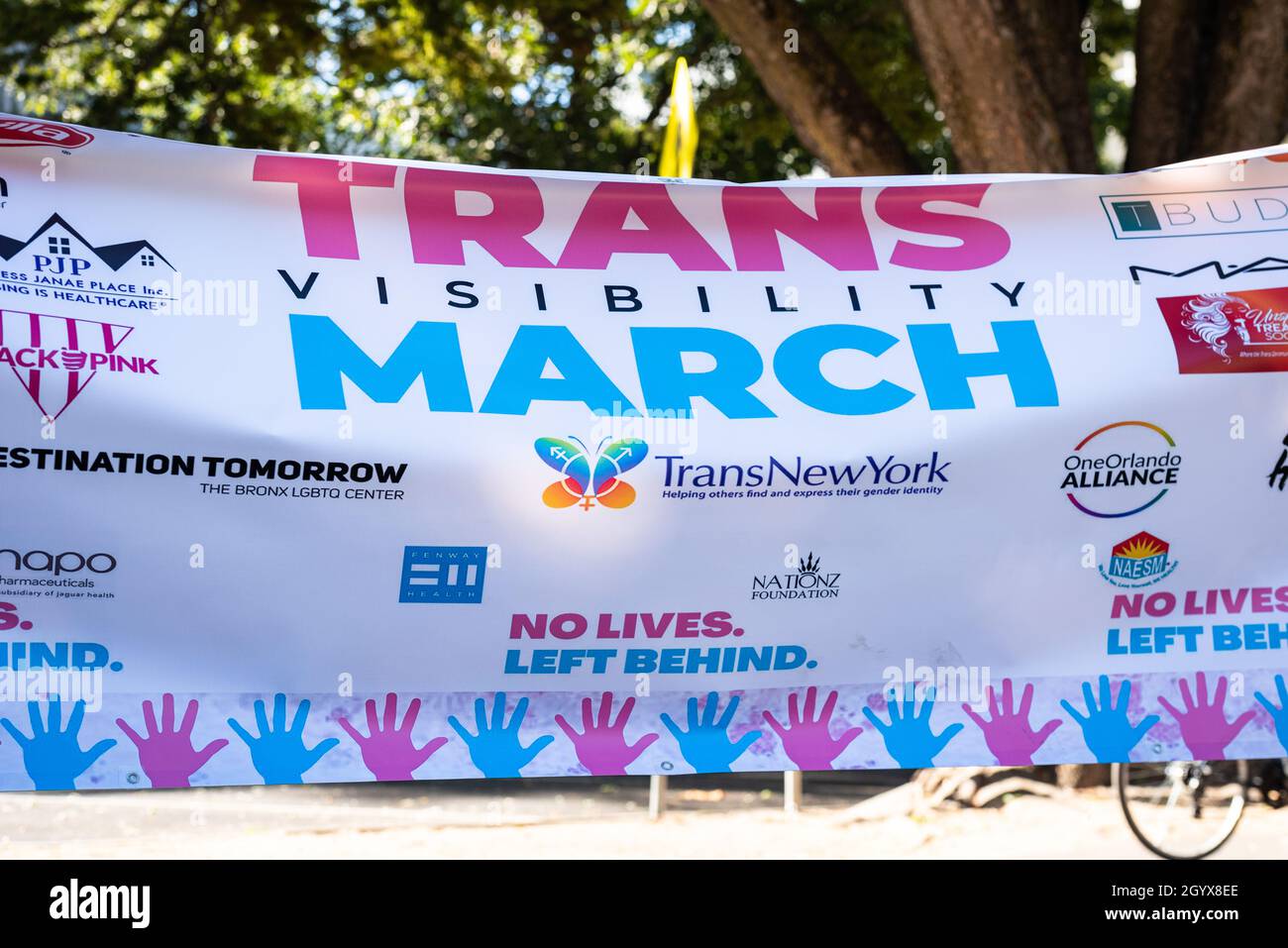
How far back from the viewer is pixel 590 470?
3.39 meters

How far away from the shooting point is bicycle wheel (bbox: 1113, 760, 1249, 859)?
585 cm

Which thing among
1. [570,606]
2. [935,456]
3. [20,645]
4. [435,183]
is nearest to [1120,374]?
[935,456]

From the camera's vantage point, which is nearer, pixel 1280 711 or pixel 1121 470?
pixel 1121 470

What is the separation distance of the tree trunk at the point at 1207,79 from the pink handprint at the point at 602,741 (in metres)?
4.59

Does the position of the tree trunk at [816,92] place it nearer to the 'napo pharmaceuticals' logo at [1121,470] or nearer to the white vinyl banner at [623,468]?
the white vinyl banner at [623,468]

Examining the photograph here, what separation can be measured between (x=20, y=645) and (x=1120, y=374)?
3286mm

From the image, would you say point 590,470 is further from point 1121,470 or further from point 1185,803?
point 1185,803

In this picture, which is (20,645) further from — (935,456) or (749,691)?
(935,456)

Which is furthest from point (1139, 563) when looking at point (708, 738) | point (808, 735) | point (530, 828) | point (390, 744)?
point (530, 828)

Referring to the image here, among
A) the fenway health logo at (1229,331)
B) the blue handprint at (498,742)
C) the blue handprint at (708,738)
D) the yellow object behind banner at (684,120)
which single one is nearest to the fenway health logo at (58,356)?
the blue handprint at (498,742)

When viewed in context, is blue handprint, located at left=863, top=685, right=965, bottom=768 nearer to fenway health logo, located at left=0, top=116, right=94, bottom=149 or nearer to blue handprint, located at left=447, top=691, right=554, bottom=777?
blue handprint, located at left=447, top=691, right=554, bottom=777

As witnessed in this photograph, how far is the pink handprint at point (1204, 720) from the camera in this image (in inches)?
144

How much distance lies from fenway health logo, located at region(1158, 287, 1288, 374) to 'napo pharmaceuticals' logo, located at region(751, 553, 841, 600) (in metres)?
1.27

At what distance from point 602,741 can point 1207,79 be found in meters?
5.12
